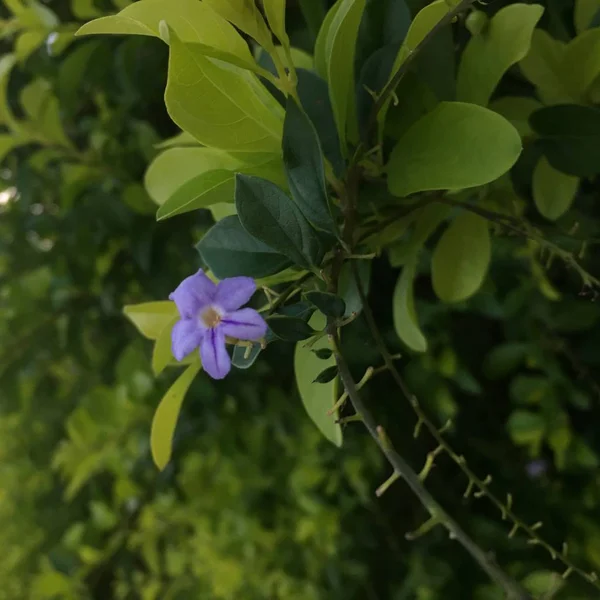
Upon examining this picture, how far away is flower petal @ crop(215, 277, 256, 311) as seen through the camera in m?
0.23

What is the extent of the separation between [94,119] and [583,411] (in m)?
0.64

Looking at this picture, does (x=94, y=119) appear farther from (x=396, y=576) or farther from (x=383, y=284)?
(x=396, y=576)

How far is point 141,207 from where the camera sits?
60cm

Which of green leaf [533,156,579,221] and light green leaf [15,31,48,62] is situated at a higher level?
light green leaf [15,31,48,62]

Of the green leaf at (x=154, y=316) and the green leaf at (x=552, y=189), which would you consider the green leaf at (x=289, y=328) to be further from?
the green leaf at (x=552, y=189)

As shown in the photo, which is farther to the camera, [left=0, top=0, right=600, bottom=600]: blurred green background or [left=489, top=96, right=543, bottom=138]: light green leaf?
[left=0, top=0, right=600, bottom=600]: blurred green background

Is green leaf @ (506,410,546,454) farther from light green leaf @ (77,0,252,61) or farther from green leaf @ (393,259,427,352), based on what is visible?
light green leaf @ (77,0,252,61)

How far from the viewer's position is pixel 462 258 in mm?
368

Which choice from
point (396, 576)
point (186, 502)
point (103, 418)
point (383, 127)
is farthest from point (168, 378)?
point (383, 127)

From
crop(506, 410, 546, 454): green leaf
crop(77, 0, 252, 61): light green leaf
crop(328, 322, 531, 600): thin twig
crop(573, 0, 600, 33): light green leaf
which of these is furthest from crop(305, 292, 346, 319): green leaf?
crop(506, 410, 546, 454): green leaf

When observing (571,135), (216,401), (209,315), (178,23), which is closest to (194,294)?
(209,315)

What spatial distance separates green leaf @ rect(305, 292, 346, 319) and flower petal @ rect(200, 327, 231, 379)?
1.4 inches

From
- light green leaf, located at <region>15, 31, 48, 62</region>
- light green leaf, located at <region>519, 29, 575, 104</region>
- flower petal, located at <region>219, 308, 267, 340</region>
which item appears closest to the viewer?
flower petal, located at <region>219, 308, 267, 340</region>

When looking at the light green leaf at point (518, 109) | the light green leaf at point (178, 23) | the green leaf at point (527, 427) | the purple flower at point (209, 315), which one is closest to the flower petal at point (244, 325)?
the purple flower at point (209, 315)
